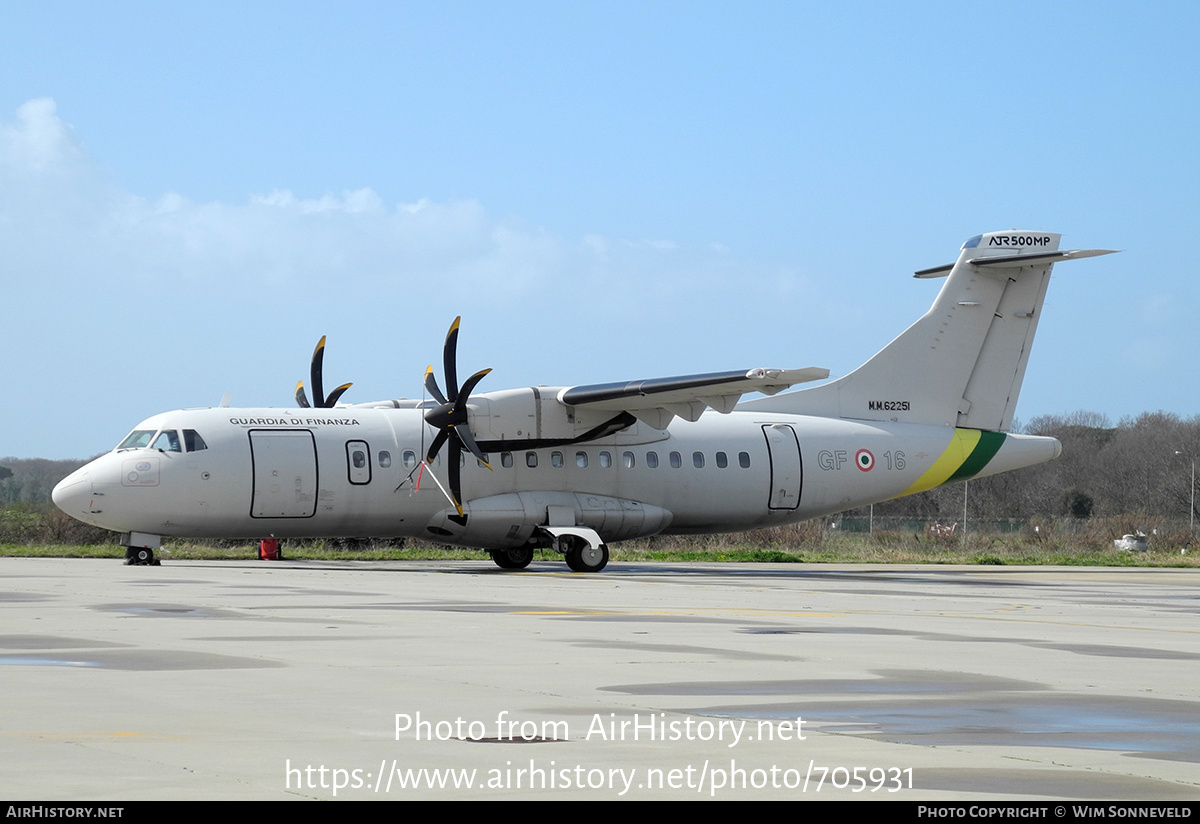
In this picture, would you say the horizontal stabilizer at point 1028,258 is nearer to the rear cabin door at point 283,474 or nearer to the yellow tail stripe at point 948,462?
the yellow tail stripe at point 948,462

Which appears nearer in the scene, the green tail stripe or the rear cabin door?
the rear cabin door

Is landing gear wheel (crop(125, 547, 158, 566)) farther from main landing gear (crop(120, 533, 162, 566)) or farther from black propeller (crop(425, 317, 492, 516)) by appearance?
black propeller (crop(425, 317, 492, 516))

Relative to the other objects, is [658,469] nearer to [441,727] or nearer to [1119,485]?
[441,727]

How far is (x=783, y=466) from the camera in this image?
32.0 m

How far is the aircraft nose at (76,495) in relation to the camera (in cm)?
2727

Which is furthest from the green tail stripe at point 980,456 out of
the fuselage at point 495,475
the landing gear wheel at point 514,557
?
the landing gear wheel at point 514,557

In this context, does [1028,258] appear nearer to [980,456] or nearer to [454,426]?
[980,456]

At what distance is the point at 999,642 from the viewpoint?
1375cm

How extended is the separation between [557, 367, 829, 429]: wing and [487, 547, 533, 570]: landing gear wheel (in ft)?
12.1

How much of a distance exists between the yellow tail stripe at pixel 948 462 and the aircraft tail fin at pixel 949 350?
46cm

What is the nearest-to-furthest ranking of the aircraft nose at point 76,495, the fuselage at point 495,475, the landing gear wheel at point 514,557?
the aircraft nose at point 76,495 → the fuselage at point 495,475 → the landing gear wheel at point 514,557

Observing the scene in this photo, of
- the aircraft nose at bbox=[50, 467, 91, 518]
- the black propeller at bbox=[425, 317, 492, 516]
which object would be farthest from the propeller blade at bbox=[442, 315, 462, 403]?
the aircraft nose at bbox=[50, 467, 91, 518]

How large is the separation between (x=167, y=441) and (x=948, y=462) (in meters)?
17.3

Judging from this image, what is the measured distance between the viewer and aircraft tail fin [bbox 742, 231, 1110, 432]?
33.2 meters
